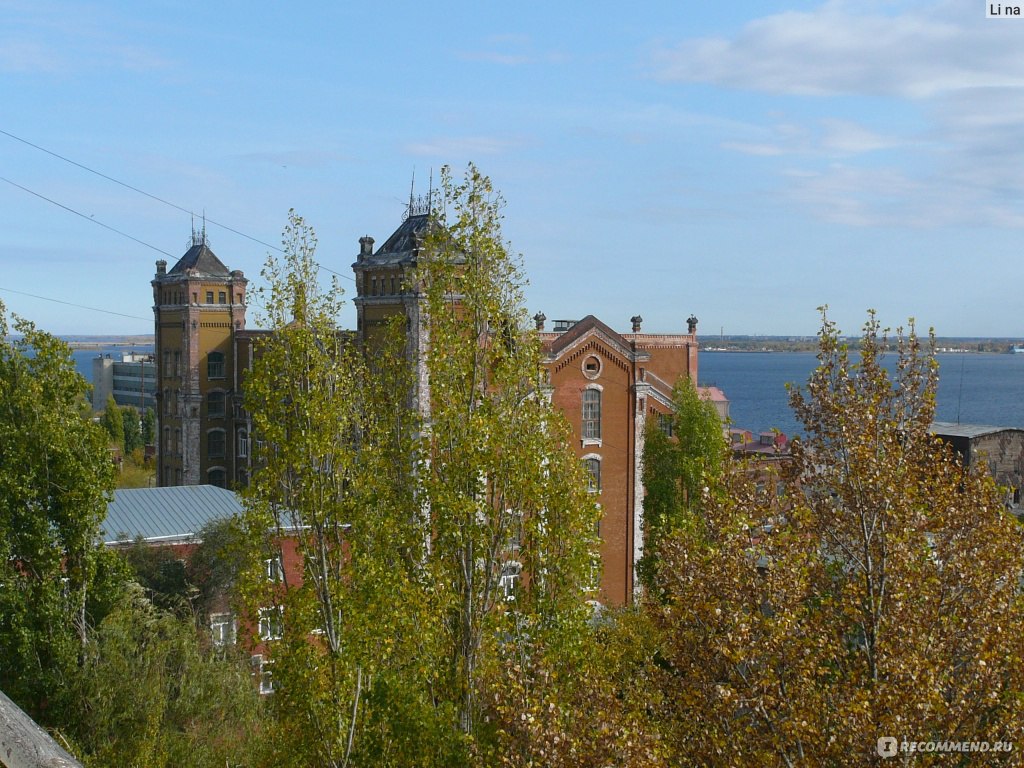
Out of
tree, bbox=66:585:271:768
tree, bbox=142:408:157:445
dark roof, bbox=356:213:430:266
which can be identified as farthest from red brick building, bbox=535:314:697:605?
tree, bbox=142:408:157:445

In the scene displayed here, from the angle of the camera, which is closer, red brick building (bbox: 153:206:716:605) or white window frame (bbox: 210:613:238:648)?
white window frame (bbox: 210:613:238:648)

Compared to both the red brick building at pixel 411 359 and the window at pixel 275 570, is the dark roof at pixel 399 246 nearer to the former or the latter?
the red brick building at pixel 411 359

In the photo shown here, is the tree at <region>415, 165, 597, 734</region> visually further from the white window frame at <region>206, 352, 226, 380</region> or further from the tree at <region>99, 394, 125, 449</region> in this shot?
the tree at <region>99, 394, 125, 449</region>

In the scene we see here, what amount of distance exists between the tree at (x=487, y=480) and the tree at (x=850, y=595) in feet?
15.8

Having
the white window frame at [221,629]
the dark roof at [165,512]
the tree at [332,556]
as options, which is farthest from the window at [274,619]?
the dark roof at [165,512]

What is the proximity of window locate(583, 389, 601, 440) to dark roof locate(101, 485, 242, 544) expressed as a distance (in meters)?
16.5

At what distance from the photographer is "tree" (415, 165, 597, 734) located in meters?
17.3

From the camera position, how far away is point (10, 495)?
874 inches

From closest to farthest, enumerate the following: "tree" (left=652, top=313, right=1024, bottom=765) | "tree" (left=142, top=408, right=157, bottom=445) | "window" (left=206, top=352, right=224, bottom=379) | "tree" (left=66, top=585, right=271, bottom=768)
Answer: "tree" (left=652, top=313, right=1024, bottom=765) < "tree" (left=66, top=585, right=271, bottom=768) < "window" (left=206, top=352, right=224, bottom=379) < "tree" (left=142, top=408, right=157, bottom=445)

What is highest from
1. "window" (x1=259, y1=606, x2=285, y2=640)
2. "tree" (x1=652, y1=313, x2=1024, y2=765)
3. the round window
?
the round window

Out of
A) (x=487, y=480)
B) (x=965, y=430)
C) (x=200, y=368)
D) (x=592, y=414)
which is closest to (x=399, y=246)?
(x=592, y=414)

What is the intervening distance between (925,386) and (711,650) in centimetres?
510

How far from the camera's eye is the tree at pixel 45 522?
2181cm

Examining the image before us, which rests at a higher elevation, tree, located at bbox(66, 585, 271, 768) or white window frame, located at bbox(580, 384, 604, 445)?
white window frame, located at bbox(580, 384, 604, 445)
